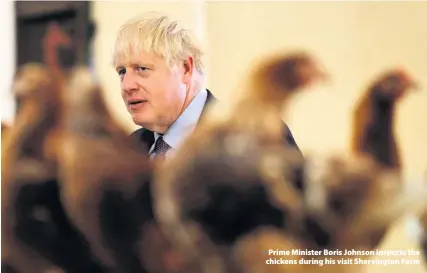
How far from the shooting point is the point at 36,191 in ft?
2.70

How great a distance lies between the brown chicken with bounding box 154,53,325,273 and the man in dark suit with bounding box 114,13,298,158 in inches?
1.9

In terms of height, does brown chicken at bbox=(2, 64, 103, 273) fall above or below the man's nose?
below

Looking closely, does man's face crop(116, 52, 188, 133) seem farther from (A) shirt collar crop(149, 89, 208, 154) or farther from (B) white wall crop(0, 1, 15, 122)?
(B) white wall crop(0, 1, 15, 122)

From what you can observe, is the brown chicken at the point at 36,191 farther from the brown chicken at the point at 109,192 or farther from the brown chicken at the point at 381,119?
the brown chicken at the point at 381,119

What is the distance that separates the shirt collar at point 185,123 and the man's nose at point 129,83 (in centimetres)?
8

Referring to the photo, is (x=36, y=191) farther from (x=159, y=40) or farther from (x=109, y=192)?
(x=159, y=40)

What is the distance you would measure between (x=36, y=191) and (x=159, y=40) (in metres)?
0.29

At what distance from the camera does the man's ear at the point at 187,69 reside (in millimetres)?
831

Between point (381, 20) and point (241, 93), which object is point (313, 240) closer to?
point (241, 93)

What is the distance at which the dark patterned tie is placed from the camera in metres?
0.82

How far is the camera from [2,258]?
0.83 m

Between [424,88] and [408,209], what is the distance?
0.60 ft

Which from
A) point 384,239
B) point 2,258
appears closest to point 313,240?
point 384,239

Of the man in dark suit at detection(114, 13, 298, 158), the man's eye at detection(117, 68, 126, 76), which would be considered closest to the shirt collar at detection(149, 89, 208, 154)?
the man in dark suit at detection(114, 13, 298, 158)
